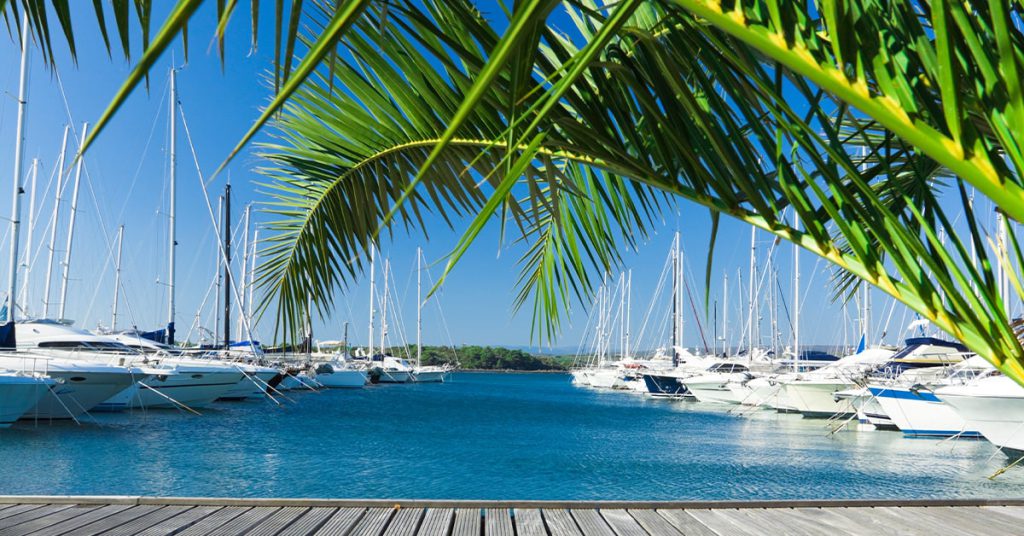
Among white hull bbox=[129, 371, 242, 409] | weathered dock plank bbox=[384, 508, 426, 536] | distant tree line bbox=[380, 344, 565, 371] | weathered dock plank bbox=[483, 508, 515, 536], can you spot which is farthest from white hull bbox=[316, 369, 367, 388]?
distant tree line bbox=[380, 344, 565, 371]

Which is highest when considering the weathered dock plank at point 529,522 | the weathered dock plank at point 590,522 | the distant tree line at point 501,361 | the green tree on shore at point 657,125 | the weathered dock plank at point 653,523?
the green tree on shore at point 657,125

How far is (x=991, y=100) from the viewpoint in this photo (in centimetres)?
109

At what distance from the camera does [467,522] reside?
358 cm

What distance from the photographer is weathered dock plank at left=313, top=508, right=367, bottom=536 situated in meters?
3.40

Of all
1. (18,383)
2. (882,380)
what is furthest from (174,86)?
(882,380)

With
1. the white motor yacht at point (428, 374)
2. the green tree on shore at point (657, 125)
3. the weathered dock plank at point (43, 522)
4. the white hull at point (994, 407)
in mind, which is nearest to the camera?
the green tree on shore at point (657, 125)

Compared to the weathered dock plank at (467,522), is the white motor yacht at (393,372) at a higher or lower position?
lower

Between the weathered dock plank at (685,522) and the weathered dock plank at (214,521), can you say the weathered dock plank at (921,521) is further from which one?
the weathered dock plank at (214,521)

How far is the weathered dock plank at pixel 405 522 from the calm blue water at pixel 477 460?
10.3m

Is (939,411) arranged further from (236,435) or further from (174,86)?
(174,86)

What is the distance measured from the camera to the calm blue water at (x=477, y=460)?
1464 centimetres

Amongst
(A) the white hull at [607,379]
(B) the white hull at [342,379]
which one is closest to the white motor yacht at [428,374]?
(A) the white hull at [607,379]

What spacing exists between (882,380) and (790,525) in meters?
23.1

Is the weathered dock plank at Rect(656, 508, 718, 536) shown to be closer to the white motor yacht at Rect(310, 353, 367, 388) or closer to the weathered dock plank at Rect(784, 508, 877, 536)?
the weathered dock plank at Rect(784, 508, 877, 536)
